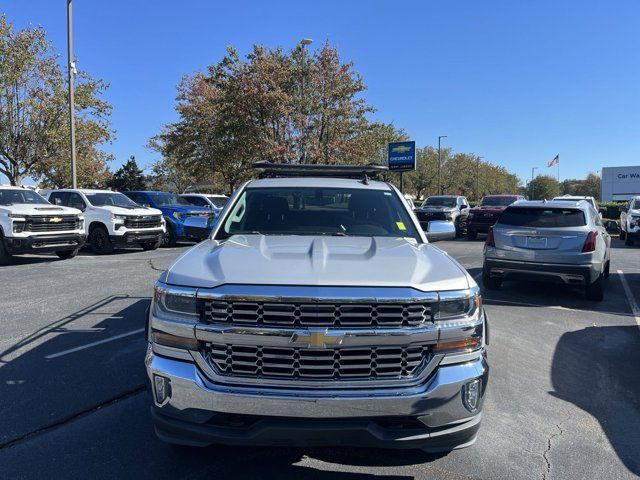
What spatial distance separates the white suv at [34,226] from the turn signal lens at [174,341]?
11.0m

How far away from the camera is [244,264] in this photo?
9.37ft

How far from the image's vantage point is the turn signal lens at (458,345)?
8.70 feet

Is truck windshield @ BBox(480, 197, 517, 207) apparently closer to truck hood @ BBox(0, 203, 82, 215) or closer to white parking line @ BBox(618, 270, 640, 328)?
white parking line @ BBox(618, 270, 640, 328)

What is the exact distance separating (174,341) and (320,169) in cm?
287

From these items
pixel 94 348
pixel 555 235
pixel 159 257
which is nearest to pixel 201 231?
pixel 94 348

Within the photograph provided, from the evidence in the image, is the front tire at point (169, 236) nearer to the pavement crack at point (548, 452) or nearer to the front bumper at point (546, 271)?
the front bumper at point (546, 271)

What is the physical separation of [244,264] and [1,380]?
310 cm

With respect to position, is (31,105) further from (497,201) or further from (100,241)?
(497,201)

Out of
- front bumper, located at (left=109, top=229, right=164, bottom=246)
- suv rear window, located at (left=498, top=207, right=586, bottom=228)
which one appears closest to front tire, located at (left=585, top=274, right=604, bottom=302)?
suv rear window, located at (left=498, top=207, right=586, bottom=228)

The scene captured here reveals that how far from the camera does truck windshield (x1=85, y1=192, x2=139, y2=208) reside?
49.6 feet

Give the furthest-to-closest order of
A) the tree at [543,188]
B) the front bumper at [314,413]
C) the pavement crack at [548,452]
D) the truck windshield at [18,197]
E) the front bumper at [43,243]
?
1. the tree at [543,188]
2. the truck windshield at [18,197]
3. the front bumper at [43,243]
4. the pavement crack at [548,452]
5. the front bumper at [314,413]

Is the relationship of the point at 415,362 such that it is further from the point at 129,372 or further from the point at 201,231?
the point at 129,372

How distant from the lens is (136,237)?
48.1 feet

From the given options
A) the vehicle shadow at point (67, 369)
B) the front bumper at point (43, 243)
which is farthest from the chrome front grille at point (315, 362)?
the front bumper at point (43, 243)
